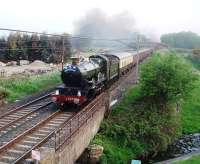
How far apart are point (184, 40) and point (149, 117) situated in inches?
4306

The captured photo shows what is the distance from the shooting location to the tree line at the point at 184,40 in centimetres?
13519

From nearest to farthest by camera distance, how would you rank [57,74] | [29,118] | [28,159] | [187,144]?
[28,159], [29,118], [187,144], [57,74]

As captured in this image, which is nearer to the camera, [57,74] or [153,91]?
[153,91]

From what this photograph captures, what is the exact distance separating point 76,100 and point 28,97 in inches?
283

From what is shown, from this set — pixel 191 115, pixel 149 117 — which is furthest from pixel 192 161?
pixel 191 115

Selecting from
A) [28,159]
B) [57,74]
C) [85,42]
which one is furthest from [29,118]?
[85,42]

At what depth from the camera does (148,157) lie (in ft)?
97.4

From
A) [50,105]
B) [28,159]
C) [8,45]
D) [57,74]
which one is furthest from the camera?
[8,45]

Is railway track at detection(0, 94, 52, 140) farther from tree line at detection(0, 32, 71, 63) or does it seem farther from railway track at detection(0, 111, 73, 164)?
tree line at detection(0, 32, 71, 63)

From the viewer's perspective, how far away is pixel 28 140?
19906mm

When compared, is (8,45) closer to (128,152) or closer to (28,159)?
(128,152)

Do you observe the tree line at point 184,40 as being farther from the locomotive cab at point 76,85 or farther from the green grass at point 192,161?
the locomotive cab at point 76,85

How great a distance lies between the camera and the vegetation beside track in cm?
2823

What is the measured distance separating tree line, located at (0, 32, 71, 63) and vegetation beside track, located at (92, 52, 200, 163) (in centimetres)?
2928
